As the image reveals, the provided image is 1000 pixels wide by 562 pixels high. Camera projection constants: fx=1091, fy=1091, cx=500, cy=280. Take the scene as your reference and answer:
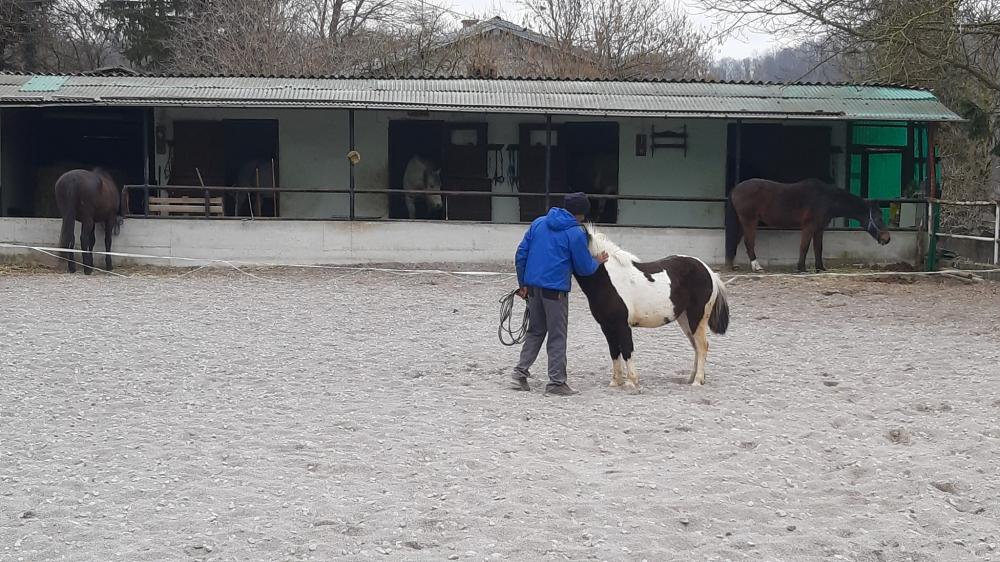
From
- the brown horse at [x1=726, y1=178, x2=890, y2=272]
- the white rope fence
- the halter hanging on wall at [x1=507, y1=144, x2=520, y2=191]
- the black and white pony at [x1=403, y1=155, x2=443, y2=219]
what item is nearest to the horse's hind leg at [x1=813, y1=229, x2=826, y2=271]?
the brown horse at [x1=726, y1=178, x2=890, y2=272]

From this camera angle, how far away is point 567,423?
676 centimetres

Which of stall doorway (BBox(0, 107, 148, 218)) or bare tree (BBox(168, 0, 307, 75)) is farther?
bare tree (BBox(168, 0, 307, 75))

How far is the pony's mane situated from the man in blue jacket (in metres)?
0.07

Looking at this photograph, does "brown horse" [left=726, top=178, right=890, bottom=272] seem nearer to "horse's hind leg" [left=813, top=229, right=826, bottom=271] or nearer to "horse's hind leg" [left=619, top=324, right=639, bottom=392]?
"horse's hind leg" [left=813, top=229, right=826, bottom=271]

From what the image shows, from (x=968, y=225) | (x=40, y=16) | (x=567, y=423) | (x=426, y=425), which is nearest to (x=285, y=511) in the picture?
(x=426, y=425)

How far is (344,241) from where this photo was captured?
1648 centimetres

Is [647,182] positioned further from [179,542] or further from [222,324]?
[179,542]

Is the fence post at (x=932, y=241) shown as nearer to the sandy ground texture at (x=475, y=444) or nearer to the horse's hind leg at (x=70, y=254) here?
the sandy ground texture at (x=475, y=444)

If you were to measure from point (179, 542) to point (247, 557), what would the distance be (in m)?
0.35

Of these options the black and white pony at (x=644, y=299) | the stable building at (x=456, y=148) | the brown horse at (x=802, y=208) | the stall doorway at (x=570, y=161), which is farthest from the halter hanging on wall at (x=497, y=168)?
the black and white pony at (x=644, y=299)

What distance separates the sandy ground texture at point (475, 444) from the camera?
4.64 metres

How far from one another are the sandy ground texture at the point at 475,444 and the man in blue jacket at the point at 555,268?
36 centimetres

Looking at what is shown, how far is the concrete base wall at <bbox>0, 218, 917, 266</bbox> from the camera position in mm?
16391

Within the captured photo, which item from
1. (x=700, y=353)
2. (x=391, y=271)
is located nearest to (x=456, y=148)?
(x=391, y=271)
